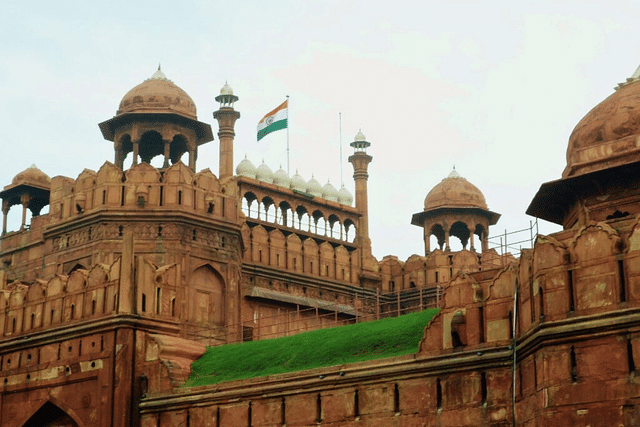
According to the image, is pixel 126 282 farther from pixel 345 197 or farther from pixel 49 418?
pixel 345 197

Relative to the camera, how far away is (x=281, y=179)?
4234 cm

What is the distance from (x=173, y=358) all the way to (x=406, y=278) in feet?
58.8

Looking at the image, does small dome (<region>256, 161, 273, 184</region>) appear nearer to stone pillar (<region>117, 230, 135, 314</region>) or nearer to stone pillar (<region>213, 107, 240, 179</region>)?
stone pillar (<region>213, 107, 240, 179</region>)

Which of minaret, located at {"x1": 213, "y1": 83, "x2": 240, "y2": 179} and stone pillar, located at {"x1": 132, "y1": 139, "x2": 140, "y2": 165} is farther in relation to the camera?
minaret, located at {"x1": 213, "y1": 83, "x2": 240, "y2": 179}

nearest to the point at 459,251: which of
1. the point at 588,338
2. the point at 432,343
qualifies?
the point at 432,343

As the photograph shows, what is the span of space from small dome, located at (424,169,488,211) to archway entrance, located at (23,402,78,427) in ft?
65.6

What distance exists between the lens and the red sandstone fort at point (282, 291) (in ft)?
55.5

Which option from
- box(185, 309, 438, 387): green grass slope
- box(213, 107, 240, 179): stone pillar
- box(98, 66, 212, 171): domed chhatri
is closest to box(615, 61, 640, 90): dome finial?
box(185, 309, 438, 387): green grass slope

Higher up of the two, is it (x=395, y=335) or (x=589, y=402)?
(x=395, y=335)

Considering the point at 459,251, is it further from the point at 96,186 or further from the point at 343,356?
the point at 343,356

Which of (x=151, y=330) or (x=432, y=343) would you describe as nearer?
(x=432, y=343)

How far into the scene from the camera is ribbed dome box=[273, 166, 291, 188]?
42.2m

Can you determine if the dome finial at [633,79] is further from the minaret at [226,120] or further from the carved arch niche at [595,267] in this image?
the minaret at [226,120]

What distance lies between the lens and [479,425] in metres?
18.4
